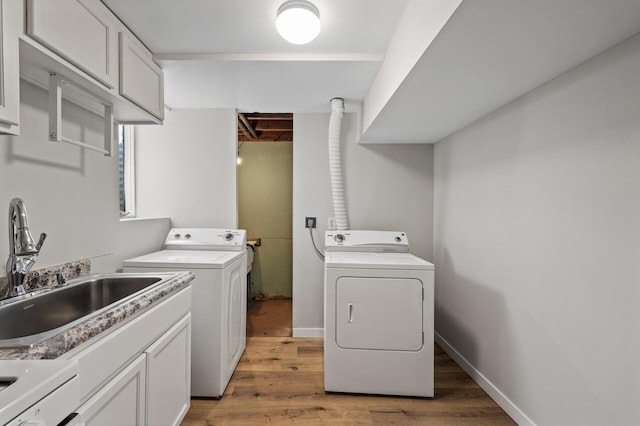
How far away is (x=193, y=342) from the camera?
6.26 ft

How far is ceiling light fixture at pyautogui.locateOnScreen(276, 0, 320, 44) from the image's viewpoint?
140 centimetres

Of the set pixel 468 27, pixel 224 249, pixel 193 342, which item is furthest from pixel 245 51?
pixel 193 342

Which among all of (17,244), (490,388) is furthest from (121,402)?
(490,388)

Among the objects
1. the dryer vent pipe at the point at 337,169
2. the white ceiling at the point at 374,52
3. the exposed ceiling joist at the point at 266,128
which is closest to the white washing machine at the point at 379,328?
the dryer vent pipe at the point at 337,169

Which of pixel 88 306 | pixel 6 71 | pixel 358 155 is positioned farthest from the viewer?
pixel 358 155

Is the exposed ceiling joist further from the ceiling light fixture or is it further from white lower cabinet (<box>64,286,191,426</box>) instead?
white lower cabinet (<box>64,286,191,426</box>)

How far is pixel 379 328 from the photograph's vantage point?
1.94m

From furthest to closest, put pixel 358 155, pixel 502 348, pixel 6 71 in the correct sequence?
pixel 358 155
pixel 502 348
pixel 6 71

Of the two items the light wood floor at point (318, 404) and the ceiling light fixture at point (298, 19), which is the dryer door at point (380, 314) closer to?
the light wood floor at point (318, 404)

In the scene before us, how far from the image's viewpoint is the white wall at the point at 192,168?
2752 millimetres

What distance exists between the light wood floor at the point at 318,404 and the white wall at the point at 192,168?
4.50 feet

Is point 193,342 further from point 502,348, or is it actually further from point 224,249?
point 502,348

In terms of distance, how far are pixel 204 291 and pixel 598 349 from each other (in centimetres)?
205

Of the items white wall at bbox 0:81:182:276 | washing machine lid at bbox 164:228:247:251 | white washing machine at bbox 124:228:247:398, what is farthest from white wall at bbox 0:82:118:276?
washing machine lid at bbox 164:228:247:251
